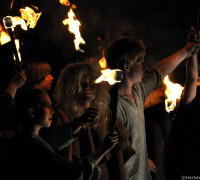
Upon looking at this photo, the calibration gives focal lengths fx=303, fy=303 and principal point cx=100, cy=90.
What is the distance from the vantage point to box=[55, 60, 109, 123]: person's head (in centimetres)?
313

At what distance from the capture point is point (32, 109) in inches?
89.4

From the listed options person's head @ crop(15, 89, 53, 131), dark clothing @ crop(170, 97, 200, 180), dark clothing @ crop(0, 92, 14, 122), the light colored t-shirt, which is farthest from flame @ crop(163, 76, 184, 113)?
person's head @ crop(15, 89, 53, 131)

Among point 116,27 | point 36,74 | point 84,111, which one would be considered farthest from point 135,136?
point 116,27

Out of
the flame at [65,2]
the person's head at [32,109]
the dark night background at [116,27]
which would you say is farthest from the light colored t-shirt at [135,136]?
the flame at [65,2]

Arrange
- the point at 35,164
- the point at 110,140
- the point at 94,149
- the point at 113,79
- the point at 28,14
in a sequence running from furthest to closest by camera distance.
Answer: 1. the point at 28,14
2. the point at 94,149
3. the point at 110,140
4. the point at 113,79
5. the point at 35,164

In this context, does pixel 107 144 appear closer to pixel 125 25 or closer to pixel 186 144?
pixel 186 144

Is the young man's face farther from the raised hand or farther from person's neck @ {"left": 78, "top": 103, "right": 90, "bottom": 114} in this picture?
the raised hand

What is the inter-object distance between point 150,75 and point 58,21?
8.35 ft

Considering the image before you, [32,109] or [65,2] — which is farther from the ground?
[65,2]

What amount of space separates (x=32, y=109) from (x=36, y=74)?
5.80ft

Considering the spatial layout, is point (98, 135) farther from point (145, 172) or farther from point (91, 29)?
point (91, 29)

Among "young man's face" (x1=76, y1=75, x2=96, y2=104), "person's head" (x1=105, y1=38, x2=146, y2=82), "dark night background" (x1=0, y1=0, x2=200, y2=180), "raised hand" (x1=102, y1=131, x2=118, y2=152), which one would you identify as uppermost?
"dark night background" (x1=0, y1=0, x2=200, y2=180)

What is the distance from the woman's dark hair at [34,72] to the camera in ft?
13.0

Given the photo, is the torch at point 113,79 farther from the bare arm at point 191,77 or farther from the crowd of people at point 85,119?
the bare arm at point 191,77
